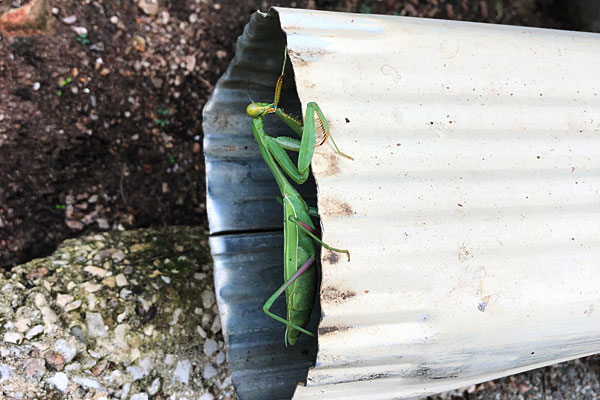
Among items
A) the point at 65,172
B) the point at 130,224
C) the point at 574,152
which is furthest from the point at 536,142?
the point at 65,172

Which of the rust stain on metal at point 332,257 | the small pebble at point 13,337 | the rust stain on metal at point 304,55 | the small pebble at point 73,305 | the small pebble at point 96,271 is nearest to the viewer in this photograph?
the rust stain on metal at point 332,257

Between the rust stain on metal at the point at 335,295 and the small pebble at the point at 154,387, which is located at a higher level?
the rust stain on metal at the point at 335,295

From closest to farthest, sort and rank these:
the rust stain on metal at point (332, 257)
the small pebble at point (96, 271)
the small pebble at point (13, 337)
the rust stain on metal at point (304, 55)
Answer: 1. the rust stain on metal at point (332, 257)
2. the rust stain on metal at point (304, 55)
3. the small pebble at point (13, 337)
4. the small pebble at point (96, 271)

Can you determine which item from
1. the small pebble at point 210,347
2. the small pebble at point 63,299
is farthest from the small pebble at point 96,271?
the small pebble at point 210,347

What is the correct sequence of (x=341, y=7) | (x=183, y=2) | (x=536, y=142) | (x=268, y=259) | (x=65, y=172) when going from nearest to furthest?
(x=536, y=142) → (x=268, y=259) → (x=65, y=172) → (x=183, y=2) → (x=341, y=7)

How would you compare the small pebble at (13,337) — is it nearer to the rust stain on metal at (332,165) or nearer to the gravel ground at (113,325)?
the gravel ground at (113,325)

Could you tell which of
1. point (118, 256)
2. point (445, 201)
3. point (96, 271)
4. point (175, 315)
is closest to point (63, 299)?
point (96, 271)

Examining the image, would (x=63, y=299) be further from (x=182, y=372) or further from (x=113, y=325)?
(x=182, y=372)

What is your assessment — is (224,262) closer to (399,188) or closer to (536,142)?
(399,188)
